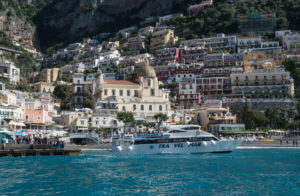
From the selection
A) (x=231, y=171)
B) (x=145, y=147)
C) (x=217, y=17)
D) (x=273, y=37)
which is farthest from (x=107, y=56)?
(x=231, y=171)

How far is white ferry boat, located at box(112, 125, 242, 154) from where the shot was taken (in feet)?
169

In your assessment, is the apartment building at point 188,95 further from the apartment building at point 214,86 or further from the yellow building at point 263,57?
the yellow building at point 263,57

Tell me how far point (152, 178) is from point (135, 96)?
63.4 metres

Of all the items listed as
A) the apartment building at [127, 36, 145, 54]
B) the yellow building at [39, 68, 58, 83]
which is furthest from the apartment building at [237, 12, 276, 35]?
the yellow building at [39, 68, 58, 83]

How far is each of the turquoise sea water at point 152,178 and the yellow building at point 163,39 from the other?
98.6 metres

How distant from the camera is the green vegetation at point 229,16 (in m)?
131

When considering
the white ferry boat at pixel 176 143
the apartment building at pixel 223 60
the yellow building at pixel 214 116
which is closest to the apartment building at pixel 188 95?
the yellow building at pixel 214 116

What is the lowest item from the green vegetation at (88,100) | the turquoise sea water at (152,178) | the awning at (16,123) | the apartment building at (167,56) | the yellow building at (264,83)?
the turquoise sea water at (152,178)

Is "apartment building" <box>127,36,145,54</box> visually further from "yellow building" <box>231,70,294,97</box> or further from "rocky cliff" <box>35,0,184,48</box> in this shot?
"yellow building" <box>231,70,294,97</box>

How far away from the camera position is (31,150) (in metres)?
48.9

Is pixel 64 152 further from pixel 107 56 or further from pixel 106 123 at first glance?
pixel 107 56

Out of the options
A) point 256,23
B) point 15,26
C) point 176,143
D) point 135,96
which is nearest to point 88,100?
point 135,96

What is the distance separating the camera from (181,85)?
99.8 metres

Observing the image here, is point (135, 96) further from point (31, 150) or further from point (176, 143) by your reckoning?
point (31, 150)
